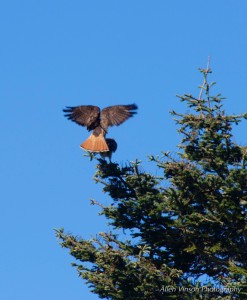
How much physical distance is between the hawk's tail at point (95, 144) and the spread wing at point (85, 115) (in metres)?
0.84

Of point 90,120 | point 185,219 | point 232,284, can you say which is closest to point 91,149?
point 90,120

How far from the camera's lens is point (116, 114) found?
68.6 ft

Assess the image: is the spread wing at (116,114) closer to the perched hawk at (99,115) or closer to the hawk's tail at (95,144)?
the perched hawk at (99,115)

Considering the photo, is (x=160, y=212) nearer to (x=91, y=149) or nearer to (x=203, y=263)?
(x=203, y=263)

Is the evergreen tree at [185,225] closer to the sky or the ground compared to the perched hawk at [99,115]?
closer to the ground

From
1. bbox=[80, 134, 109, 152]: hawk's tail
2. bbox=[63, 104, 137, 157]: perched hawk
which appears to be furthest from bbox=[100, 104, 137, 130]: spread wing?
bbox=[80, 134, 109, 152]: hawk's tail

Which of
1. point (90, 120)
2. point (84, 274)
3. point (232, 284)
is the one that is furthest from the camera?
point (90, 120)

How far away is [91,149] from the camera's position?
19266mm

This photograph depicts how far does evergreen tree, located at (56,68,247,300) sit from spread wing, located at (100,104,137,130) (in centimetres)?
309

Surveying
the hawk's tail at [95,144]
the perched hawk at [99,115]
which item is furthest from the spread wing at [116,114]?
the hawk's tail at [95,144]

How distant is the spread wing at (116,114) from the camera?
20.8m

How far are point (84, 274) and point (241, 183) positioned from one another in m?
2.92

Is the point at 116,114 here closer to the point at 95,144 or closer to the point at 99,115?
the point at 99,115

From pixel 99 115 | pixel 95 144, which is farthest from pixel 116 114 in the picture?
pixel 95 144
